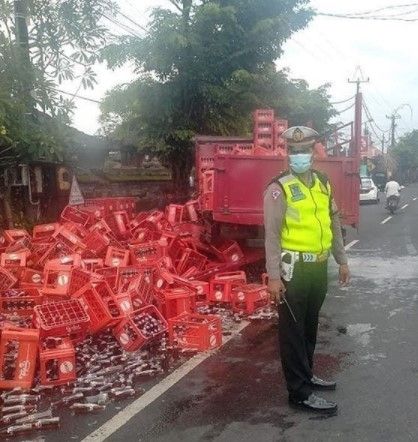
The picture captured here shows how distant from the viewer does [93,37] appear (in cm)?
1130

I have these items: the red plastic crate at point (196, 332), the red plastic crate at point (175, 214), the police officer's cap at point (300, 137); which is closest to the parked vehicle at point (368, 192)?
the red plastic crate at point (175, 214)

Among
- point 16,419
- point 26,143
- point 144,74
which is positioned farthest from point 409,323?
point 144,74

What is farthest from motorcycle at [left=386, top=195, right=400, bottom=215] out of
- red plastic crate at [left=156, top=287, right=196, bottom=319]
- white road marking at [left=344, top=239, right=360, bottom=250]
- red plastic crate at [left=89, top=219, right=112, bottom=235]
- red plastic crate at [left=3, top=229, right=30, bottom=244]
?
red plastic crate at [left=156, top=287, right=196, bottom=319]

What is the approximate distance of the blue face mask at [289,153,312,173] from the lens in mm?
4574

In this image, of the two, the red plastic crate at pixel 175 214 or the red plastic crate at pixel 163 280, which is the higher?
the red plastic crate at pixel 175 214

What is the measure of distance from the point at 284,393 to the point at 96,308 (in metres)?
2.44

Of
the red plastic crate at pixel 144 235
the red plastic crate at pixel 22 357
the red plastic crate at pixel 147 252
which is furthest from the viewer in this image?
the red plastic crate at pixel 144 235

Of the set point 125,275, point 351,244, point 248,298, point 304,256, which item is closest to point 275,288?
point 304,256

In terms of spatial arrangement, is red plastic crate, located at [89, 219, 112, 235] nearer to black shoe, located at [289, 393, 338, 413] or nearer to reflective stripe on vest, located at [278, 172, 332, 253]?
reflective stripe on vest, located at [278, 172, 332, 253]

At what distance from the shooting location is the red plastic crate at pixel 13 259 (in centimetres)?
881

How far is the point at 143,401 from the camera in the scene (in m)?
4.80

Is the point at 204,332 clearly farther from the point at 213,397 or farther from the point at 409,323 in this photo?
the point at 409,323

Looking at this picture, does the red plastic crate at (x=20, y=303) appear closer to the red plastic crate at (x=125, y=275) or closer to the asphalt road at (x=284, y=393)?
the red plastic crate at (x=125, y=275)

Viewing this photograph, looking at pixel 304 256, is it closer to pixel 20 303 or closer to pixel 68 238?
pixel 20 303
